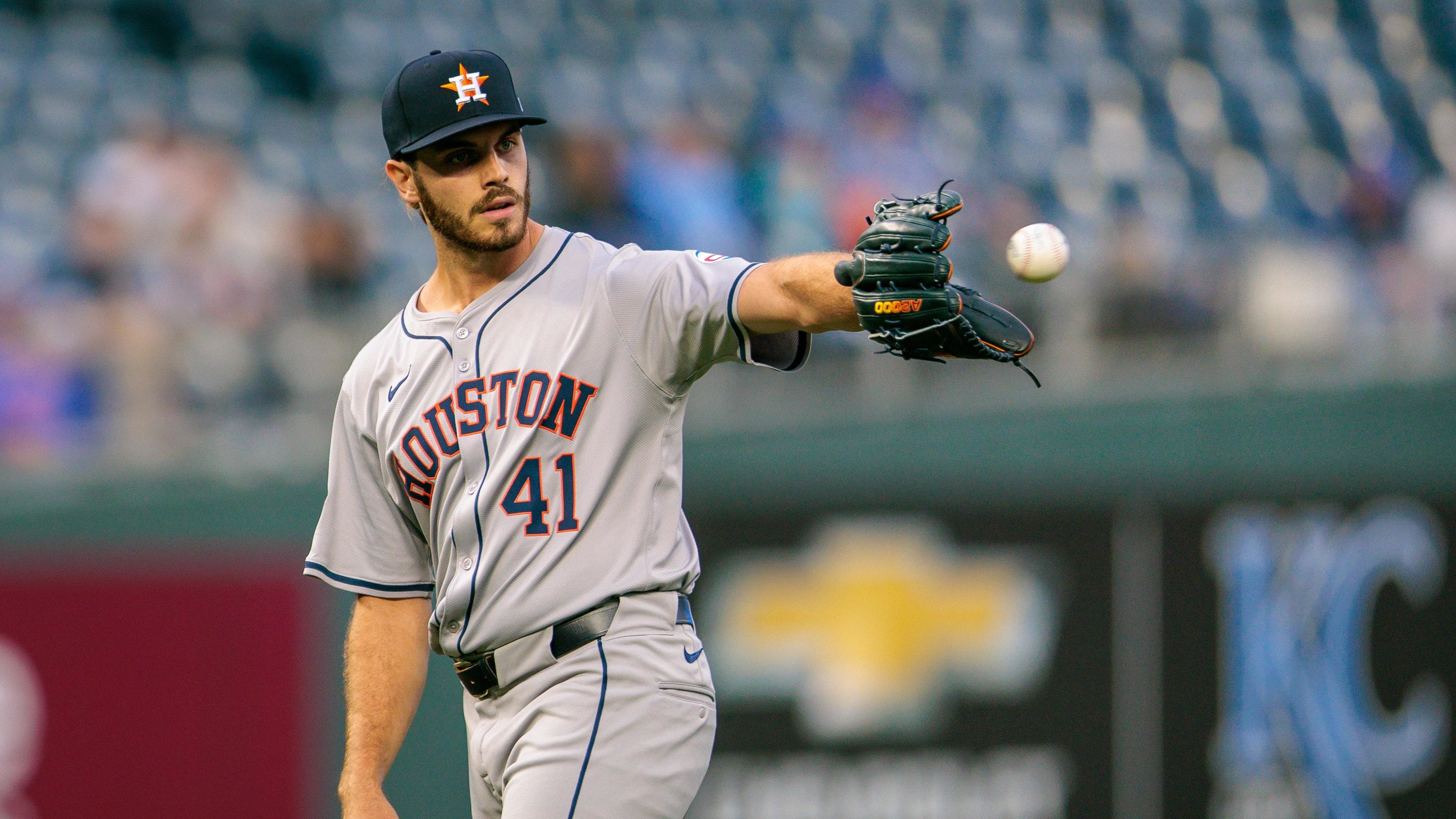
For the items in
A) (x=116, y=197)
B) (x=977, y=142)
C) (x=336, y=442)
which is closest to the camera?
(x=336, y=442)

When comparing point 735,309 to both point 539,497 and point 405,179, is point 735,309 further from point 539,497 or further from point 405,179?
point 405,179

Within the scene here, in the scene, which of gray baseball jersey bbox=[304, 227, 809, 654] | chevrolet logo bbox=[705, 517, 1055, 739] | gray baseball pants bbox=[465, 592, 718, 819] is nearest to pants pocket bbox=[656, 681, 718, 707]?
gray baseball pants bbox=[465, 592, 718, 819]

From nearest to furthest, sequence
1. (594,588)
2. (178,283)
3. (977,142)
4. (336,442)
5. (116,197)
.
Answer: (594,588), (336,442), (178,283), (116,197), (977,142)

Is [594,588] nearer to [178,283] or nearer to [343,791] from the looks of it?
[343,791]

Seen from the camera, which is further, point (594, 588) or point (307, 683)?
point (307, 683)

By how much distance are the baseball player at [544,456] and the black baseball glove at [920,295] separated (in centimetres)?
15

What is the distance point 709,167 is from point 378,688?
15.3ft

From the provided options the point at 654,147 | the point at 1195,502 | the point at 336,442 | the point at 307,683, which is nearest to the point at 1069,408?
the point at 1195,502

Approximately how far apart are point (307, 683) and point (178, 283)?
1507 millimetres

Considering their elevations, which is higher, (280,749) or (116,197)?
(116,197)

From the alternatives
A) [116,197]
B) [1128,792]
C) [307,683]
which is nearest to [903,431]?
[1128,792]

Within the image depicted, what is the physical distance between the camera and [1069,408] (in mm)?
6910

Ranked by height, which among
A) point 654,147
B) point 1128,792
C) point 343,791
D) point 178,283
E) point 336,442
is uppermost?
point 654,147

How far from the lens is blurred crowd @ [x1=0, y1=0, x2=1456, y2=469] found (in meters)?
6.19
